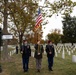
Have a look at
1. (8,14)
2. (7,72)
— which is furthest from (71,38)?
(7,72)

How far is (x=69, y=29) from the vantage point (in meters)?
85.5

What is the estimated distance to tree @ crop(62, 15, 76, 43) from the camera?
8500cm

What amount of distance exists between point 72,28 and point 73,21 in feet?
7.69

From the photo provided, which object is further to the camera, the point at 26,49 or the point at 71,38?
the point at 71,38

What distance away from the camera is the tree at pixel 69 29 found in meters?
85.0

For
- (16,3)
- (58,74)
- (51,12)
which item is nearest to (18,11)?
(16,3)

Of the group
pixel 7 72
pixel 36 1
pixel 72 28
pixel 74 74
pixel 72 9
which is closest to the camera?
pixel 74 74

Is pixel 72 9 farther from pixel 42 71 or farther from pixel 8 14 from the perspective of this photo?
pixel 42 71

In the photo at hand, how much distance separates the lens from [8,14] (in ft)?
90.2

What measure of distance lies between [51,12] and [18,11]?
10.1 ft

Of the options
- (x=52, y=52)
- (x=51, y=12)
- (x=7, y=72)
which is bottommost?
(x=7, y=72)

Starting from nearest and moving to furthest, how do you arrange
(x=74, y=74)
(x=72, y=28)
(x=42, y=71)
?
1. (x=74, y=74)
2. (x=42, y=71)
3. (x=72, y=28)

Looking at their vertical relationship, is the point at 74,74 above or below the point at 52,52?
below

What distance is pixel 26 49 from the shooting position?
627 inches
